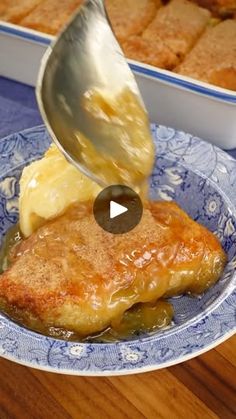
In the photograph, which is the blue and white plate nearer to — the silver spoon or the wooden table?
the wooden table

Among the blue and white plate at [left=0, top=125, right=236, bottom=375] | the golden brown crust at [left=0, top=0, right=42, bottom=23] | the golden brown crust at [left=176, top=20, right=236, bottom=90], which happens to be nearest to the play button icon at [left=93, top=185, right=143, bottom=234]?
the blue and white plate at [left=0, top=125, right=236, bottom=375]

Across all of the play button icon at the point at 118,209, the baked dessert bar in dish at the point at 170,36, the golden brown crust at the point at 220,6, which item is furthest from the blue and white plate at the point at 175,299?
the golden brown crust at the point at 220,6

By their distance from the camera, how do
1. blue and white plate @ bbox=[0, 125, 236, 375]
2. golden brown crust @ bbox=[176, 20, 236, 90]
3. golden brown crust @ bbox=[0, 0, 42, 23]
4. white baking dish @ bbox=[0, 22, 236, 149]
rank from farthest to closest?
golden brown crust @ bbox=[0, 0, 42, 23], golden brown crust @ bbox=[176, 20, 236, 90], white baking dish @ bbox=[0, 22, 236, 149], blue and white plate @ bbox=[0, 125, 236, 375]

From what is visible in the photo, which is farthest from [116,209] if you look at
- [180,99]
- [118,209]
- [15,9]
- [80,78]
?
[15,9]

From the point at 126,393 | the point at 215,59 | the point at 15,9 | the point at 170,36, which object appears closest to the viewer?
the point at 126,393

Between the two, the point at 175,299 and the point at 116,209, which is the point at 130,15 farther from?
the point at 175,299

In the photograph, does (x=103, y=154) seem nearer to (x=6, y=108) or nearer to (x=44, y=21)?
(x=6, y=108)

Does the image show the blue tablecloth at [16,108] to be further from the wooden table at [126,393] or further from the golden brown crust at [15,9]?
the wooden table at [126,393]
